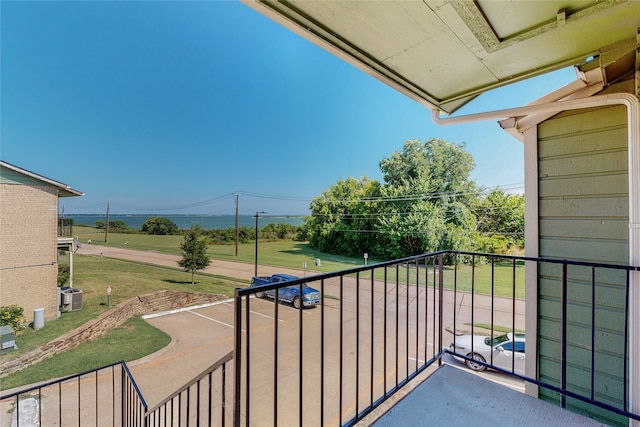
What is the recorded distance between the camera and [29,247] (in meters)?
6.80

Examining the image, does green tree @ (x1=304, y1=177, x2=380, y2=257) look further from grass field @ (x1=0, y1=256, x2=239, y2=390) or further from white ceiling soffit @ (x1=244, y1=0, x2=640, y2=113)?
white ceiling soffit @ (x1=244, y1=0, x2=640, y2=113)

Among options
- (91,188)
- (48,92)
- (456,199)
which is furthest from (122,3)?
(456,199)

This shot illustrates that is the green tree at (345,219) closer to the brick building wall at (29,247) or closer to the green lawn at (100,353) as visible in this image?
the green lawn at (100,353)

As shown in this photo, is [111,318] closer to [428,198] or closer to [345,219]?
[345,219]

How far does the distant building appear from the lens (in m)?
6.43

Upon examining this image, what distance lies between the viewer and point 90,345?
597cm

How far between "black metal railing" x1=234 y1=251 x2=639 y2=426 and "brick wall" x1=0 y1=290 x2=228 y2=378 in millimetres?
2759

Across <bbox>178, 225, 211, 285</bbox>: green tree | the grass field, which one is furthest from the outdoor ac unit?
<bbox>178, 225, 211, 285</bbox>: green tree

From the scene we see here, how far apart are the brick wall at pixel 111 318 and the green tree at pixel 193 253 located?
4.70 ft

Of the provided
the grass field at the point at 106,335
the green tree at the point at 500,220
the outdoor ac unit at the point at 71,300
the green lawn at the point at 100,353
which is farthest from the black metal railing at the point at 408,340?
the outdoor ac unit at the point at 71,300

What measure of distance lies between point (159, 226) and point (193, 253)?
12019 mm

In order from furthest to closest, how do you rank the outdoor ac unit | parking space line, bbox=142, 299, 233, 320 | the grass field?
parking space line, bbox=142, 299, 233, 320
the outdoor ac unit
the grass field

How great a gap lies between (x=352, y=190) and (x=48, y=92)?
63.0 feet

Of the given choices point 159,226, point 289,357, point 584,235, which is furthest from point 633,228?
point 159,226
